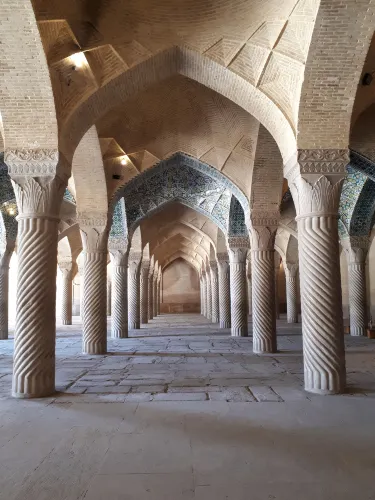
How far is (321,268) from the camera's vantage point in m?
4.82

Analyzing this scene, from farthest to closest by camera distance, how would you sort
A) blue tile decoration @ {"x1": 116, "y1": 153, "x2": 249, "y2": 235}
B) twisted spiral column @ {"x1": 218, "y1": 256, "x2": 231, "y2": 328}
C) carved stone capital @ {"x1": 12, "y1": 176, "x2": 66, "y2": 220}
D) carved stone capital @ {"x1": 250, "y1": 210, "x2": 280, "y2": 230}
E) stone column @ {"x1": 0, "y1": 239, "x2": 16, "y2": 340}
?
twisted spiral column @ {"x1": 218, "y1": 256, "x2": 231, "y2": 328} < stone column @ {"x1": 0, "y1": 239, "x2": 16, "y2": 340} < blue tile decoration @ {"x1": 116, "y1": 153, "x2": 249, "y2": 235} < carved stone capital @ {"x1": 250, "y1": 210, "x2": 280, "y2": 230} < carved stone capital @ {"x1": 12, "y1": 176, "x2": 66, "y2": 220}

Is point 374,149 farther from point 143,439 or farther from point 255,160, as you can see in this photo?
point 143,439

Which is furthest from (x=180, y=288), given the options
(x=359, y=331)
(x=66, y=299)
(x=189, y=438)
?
(x=189, y=438)

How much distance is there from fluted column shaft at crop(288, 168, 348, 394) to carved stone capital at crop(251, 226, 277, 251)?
317 cm

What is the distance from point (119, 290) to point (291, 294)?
26.7ft

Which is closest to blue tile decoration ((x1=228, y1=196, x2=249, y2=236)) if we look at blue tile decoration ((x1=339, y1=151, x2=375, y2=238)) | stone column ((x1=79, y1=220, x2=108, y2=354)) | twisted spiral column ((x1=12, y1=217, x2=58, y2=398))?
blue tile decoration ((x1=339, y1=151, x2=375, y2=238))

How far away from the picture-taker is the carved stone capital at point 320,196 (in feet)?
16.3

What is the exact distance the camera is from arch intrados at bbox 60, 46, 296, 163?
536 centimetres

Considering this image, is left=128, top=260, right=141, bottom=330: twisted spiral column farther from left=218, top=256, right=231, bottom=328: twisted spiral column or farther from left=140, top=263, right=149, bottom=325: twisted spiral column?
left=140, top=263, right=149, bottom=325: twisted spiral column

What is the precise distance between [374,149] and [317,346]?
16.2 feet

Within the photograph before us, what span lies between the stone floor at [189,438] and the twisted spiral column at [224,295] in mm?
8214

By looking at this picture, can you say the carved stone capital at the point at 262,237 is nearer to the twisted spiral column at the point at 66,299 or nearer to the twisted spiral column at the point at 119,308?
the twisted spiral column at the point at 119,308

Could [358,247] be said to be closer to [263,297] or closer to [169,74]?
[263,297]

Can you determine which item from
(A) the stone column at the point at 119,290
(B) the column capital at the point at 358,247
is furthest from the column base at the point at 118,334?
(B) the column capital at the point at 358,247
